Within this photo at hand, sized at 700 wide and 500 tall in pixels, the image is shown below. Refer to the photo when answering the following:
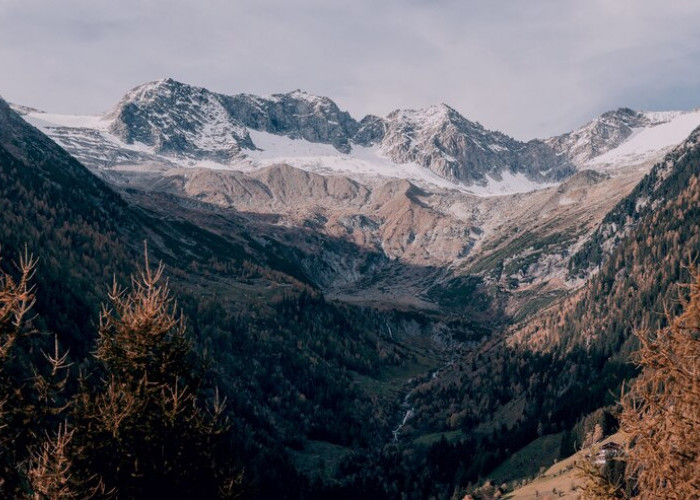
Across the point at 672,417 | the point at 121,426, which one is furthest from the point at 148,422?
the point at 672,417

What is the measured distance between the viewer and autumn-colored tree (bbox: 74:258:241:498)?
21781 millimetres

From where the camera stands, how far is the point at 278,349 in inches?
7805

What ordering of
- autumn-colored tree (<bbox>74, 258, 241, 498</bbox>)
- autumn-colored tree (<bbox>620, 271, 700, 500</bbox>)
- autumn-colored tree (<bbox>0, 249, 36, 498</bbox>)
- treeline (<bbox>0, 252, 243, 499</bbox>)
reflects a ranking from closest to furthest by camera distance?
autumn-colored tree (<bbox>620, 271, 700, 500</bbox>) < autumn-colored tree (<bbox>0, 249, 36, 498</bbox>) < treeline (<bbox>0, 252, 243, 499</bbox>) < autumn-colored tree (<bbox>74, 258, 241, 498</bbox>)

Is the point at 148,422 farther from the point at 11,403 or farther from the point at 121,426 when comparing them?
the point at 11,403

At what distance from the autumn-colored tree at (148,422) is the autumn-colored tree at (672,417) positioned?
15561 mm

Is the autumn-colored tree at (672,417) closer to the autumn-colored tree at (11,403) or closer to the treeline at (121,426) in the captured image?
the treeline at (121,426)

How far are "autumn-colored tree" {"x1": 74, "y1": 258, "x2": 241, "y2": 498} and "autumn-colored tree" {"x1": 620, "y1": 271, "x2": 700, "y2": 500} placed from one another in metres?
15.6

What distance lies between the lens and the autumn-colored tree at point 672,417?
54.0 ft

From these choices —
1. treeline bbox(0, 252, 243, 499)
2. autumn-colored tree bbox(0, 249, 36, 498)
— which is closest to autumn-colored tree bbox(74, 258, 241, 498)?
treeline bbox(0, 252, 243, 499)

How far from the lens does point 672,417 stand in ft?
55.2

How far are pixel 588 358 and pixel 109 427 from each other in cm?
18804

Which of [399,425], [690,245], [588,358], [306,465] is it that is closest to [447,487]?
[306,465]

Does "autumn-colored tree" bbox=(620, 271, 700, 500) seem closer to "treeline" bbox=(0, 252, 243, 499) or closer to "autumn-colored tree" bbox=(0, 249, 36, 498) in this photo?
"treeline" bbox=(0, 252, 243, 499)

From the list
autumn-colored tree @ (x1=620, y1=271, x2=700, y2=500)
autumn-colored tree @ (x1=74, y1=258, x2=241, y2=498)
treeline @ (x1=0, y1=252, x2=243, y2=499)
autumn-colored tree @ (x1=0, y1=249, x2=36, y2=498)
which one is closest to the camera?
autumn-colored tree @ (x1=620, y1=271, x2=700, y2=500)
